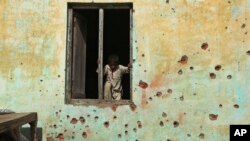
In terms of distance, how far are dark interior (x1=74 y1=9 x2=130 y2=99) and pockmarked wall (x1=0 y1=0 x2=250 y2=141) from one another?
659 mm

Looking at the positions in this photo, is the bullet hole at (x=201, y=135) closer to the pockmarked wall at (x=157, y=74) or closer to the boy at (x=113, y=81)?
the pockmarked wall at (x=157, y=74)

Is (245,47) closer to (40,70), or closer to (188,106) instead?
(188,106)

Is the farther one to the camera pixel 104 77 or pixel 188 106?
pixel 104 77

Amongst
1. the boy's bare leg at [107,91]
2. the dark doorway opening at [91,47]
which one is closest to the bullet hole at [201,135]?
the boy's bare leg at [107,91]

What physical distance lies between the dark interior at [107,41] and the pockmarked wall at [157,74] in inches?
26.0

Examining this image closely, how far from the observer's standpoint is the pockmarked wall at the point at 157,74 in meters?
6.01

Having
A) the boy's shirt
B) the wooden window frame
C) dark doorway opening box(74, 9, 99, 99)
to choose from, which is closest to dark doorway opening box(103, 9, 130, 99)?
dark doorway opening box(74, 9, 99, 99)

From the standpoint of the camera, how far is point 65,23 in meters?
6.20

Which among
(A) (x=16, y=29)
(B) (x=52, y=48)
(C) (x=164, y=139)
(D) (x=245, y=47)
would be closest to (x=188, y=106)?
(C) (x=164, y=139)

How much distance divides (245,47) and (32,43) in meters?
2.73

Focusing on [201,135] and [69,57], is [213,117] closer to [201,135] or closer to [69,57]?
[201,135]

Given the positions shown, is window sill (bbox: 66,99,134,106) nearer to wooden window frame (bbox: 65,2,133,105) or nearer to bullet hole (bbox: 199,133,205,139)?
wooden window frame (bbox: 65,2,133,105)

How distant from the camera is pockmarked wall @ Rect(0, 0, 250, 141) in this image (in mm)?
6008

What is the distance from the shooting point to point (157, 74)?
609cm
